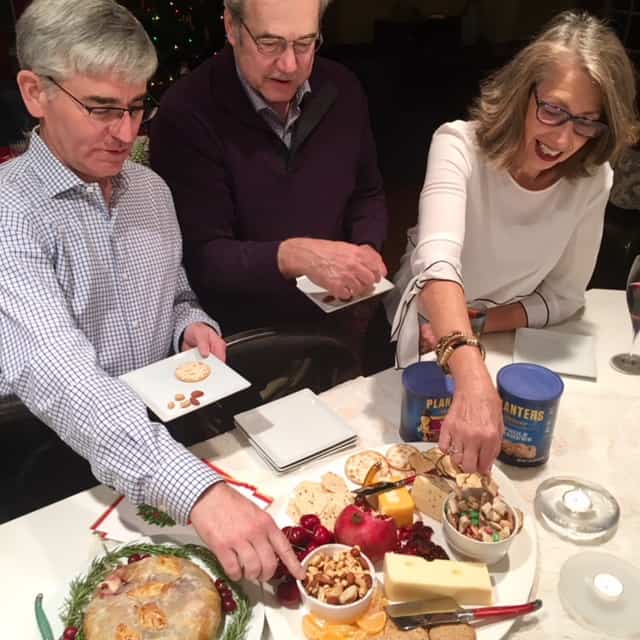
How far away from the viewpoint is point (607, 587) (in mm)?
1104

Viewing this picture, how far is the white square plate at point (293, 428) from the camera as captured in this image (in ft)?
4.49

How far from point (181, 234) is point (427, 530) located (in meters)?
1.13

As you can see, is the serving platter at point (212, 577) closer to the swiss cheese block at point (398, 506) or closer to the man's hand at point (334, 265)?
the swiss cheese block at point (398, 506)

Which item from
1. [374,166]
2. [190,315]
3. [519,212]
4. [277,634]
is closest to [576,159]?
[519,212]

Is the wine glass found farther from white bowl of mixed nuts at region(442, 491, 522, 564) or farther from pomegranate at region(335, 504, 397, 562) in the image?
pomegranate at region(335, 504, 397, 562)

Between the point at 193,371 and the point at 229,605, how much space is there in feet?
1.74

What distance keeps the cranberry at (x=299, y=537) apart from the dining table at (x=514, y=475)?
146mm

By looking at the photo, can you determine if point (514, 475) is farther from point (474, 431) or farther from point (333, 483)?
point (333, 483)

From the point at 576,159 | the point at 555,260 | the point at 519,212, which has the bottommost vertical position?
the point at 555,260

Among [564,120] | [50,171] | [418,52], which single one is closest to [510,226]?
[564,120]

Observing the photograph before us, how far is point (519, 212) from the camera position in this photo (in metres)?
1.87

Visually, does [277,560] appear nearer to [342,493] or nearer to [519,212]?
[342,493]

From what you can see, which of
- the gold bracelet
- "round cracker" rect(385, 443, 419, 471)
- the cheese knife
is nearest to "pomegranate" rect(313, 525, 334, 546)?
the cheese knife

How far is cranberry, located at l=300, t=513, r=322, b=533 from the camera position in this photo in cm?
117
